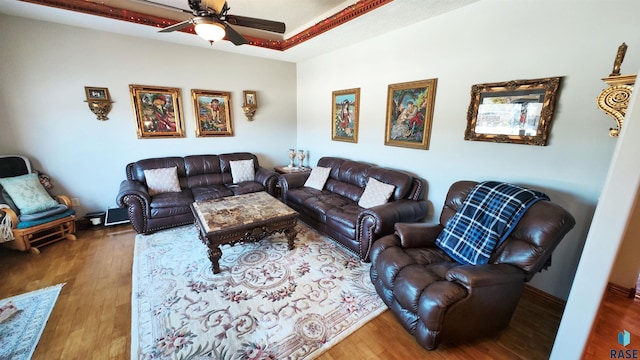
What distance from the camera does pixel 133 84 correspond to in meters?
3.54

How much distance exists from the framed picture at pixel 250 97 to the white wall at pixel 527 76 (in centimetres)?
228

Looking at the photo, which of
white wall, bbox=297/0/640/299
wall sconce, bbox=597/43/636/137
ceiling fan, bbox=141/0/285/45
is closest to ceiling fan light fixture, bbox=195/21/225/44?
ceiling fan, bbox=141/0/285/45

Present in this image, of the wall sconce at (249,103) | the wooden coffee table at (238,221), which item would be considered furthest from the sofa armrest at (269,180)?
the wall sconce at (249,103)

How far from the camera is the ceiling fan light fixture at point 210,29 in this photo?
194cm

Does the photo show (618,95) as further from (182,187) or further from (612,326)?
(182,187)

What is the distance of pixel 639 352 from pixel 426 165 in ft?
7.16

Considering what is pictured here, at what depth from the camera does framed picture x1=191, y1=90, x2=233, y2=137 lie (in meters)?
4.09

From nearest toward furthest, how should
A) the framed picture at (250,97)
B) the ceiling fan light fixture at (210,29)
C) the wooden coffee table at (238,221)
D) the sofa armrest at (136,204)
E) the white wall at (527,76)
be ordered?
the white wall at (527,76) < the ceiling fan light fixture at (210,29) < the wooden coffee table at (238,221) < the sofa armrest at (136,204) < the framed picture at (250,97)

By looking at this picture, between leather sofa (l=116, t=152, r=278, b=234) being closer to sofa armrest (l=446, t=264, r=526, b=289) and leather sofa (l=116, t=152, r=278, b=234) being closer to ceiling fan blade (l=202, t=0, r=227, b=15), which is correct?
ceiling fan blade (l=202, t=0, r=227, b=15)

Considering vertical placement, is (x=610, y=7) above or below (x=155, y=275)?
above

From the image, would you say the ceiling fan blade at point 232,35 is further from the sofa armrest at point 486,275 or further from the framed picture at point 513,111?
the sofa armrest at point 486,275

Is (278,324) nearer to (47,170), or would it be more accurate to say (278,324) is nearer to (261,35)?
(47,170)

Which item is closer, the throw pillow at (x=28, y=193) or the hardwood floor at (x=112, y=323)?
the hardwood floor at (x=112, y=323)

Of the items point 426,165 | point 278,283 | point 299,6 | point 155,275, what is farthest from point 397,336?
point 299,6
